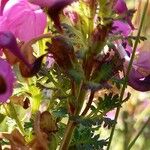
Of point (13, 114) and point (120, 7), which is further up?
point (120, 7)

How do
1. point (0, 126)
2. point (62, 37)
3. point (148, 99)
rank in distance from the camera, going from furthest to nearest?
point (148, 99)
point (0, 126)
point (62, 37)

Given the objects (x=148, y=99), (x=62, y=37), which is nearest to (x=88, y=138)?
(x=62, y=37)

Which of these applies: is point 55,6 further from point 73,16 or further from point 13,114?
point 13,114

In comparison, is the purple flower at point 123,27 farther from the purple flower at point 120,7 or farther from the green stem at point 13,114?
the green stem at point 13,114

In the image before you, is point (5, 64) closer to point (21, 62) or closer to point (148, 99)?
point (21, 62)

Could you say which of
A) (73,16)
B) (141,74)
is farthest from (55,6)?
(141,74)

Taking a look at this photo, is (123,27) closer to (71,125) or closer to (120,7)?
(120,7)

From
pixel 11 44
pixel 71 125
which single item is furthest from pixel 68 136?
pixel 11 44
